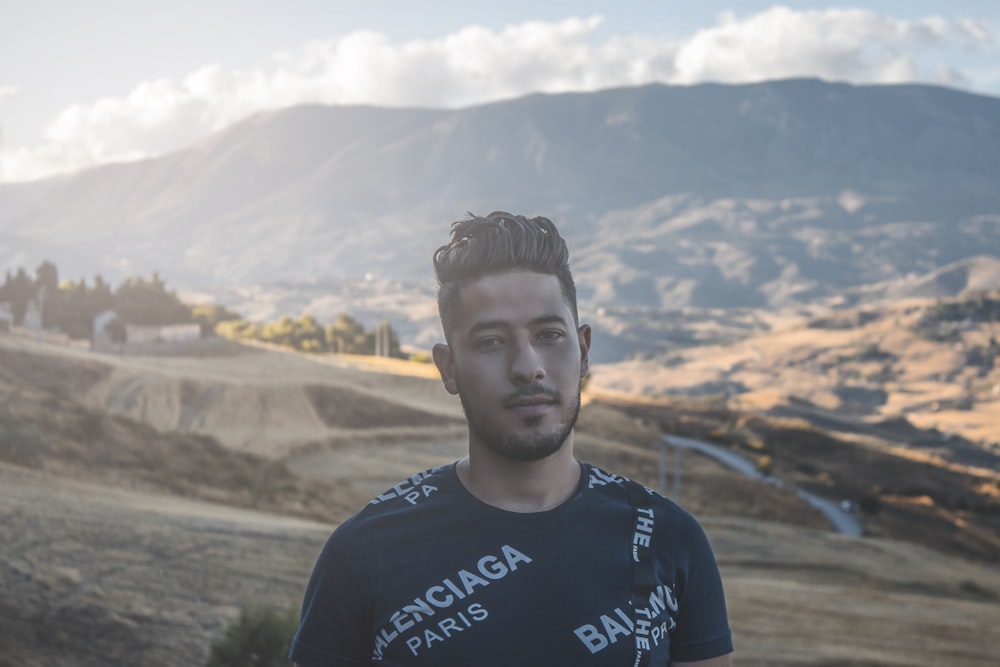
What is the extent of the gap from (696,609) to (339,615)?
1214mm

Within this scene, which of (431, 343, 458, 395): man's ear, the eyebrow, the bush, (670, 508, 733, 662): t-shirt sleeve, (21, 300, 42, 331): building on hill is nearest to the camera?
(670, 508, 733, 662): t-shirt sleeve

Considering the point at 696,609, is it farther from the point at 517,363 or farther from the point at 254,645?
the point at 254,645

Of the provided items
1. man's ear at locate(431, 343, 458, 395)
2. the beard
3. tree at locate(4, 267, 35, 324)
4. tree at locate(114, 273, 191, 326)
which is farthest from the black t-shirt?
tree at locate(114, 273, 191, 326)

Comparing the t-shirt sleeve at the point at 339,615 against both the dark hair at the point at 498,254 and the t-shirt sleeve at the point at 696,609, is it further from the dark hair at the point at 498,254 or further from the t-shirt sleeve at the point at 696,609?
the t-shirt sleeve at the point at 696,609

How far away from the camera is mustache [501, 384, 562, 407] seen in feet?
11.8

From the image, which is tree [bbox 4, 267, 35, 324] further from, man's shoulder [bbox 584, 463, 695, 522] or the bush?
man's shoulder [bbox 584, 463, 695, 522]

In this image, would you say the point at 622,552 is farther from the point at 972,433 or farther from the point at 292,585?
the point at 972,433

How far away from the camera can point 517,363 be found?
362 cm

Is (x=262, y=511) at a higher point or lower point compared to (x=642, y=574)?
lower

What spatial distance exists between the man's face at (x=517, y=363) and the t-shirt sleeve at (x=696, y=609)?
58cm

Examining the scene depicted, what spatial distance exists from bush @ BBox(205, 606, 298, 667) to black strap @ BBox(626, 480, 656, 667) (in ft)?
34.6

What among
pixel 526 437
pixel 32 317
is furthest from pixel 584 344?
pixel 32 317

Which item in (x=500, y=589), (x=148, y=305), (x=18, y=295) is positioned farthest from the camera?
(x=148, y=305)

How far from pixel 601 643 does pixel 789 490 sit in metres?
58.7
